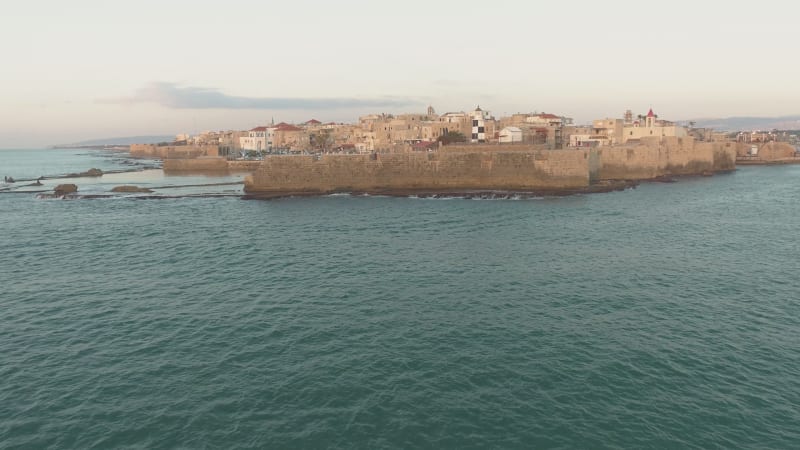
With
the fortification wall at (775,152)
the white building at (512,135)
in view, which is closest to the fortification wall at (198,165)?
the white building at (512,135)

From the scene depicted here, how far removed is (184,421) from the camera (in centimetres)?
1342

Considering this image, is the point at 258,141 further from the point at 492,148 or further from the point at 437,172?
the point at 492,148

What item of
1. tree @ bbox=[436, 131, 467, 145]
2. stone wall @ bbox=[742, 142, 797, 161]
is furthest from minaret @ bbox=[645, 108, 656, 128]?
stone wall @ bbox=[742, 142, 797, 161]

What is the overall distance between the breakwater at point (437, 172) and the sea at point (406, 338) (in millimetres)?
19568

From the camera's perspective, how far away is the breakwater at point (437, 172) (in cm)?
5650

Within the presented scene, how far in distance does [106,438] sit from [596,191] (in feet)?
175

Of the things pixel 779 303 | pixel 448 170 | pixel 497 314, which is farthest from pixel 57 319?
pixel 448 170

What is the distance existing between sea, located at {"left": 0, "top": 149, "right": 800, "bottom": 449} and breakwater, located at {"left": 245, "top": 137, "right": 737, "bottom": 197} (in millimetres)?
19568

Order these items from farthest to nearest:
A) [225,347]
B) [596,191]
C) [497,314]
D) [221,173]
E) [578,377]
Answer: [221,173]
[596,191]
[497,314]
[225,347]
[578,377]

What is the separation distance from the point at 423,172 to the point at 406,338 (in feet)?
140

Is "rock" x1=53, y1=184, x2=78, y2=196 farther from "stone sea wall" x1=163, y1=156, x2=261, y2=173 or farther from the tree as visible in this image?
the tree

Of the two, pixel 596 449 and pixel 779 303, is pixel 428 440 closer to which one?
pixel 596 449

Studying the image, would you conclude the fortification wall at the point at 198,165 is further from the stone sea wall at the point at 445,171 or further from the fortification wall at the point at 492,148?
the fortification wall at the point at 492,148

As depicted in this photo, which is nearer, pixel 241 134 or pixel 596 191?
pixel 596 191
